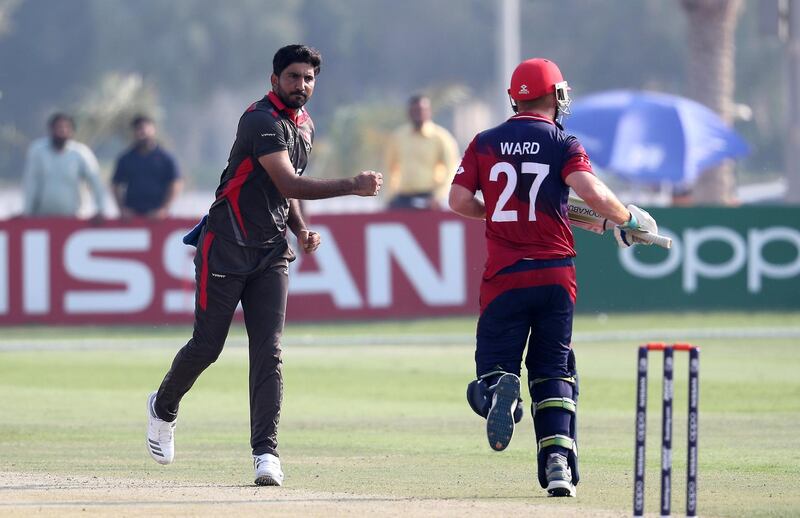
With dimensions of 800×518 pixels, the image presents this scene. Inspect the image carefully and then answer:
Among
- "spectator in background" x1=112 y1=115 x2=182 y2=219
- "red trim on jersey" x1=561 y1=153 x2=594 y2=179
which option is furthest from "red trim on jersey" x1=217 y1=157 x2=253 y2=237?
"spectator in background" x1=112 y1=115 x2=182 y2=219

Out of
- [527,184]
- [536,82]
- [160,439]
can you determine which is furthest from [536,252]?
[160,439]

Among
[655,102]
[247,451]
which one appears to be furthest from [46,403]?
[655,102]

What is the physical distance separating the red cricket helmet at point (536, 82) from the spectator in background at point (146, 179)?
12964mm

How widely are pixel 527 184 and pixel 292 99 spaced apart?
1.29 meters

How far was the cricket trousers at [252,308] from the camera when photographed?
879cm

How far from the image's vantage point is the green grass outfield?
29.1 feet

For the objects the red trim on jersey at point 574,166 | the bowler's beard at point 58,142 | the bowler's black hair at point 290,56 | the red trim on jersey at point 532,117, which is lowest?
the red trim on jersey at point 574,166

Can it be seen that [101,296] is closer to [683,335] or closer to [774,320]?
[683,335]

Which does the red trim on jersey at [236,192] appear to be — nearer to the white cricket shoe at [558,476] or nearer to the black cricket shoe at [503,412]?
the black cricket shoe at [503,412]

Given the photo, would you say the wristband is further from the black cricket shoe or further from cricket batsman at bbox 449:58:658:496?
the black cricket shoe

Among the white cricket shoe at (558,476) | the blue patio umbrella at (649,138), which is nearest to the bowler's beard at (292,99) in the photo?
the white cricket shoe at (558,476)

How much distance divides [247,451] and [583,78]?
6744 cm

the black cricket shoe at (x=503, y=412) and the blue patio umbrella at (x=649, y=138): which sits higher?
the blue patio umbrella at (x=649, y=138)

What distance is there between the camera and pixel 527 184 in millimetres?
8266
